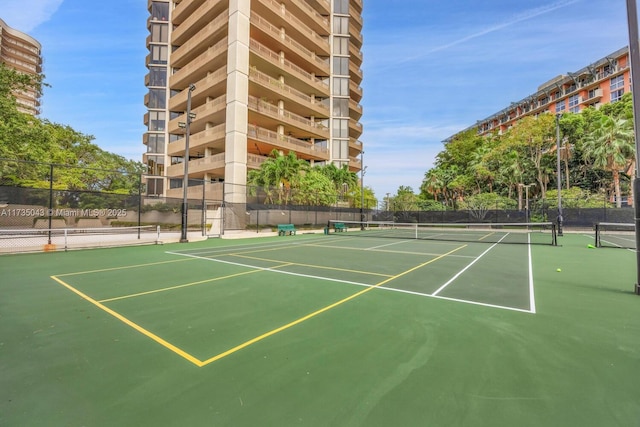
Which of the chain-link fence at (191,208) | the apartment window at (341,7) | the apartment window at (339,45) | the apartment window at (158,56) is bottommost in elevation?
the chain-link fence at (191,208)

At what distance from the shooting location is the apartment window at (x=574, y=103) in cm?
6388

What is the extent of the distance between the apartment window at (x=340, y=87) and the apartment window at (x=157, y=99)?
25102mm

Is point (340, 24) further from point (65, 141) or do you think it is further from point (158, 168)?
point (65, 141)

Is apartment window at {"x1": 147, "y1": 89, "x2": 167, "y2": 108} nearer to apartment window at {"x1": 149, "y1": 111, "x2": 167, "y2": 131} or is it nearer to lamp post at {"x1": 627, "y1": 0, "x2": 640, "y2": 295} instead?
apartment window at {"x1": 149, "y1": 111, "x2": 167, "y2": 131}

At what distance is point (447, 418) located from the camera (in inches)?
88.4

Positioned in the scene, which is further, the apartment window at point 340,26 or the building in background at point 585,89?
the building in background at point 585,89

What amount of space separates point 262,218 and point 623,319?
24.3 metres

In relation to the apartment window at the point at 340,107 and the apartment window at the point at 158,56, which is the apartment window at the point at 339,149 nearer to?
the apartment window at the point at 340,107

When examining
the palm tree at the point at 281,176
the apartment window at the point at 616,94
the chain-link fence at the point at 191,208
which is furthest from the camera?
the apartment window at the point at 616,94

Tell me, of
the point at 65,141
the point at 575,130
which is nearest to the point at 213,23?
the point at 65,141

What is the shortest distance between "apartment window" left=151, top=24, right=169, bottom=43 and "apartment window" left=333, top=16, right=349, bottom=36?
25.0m

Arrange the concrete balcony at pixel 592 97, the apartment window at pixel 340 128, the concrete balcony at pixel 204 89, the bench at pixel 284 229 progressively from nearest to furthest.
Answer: the bench at pixel 284 229 → the concrete balcony at pixel 204 89 → the apartment window at pixel 340 128 → the concrete balcony at pixel 592 97

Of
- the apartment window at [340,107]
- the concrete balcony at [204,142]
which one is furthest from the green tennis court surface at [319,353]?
the apartment window at [340,107]

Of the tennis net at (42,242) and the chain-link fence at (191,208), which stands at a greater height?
the chain-link fence at (191,208)
